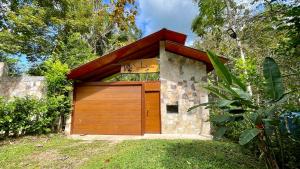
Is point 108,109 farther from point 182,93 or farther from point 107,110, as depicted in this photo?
point 182,93

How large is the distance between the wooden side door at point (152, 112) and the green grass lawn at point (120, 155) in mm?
2635

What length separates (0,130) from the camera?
9.14m

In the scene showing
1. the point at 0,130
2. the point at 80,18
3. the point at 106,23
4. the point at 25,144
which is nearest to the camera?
the point at 25,144

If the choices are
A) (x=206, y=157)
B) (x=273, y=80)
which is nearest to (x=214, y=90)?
(x=273, y=80)

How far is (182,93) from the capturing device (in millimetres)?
10906

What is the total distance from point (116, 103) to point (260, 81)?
243 inches

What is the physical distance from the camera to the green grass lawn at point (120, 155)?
19.0 ft

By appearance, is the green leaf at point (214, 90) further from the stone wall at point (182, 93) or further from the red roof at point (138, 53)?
the stone wall at point (182, 93)

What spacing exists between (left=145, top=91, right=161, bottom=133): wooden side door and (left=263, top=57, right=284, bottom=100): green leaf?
7270 mm

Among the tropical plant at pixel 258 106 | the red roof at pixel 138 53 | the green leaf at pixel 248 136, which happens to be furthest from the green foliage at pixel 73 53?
the green leaf at pixel 248 136

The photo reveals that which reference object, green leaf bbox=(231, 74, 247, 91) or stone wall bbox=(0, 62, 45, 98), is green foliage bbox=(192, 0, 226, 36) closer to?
stone wall bbox=(0, 62, 45, 98)

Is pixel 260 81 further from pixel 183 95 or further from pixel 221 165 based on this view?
pixel 221 165

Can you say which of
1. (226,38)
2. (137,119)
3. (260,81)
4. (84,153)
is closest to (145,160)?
(84,153)

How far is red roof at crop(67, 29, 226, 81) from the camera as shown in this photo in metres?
10.3
